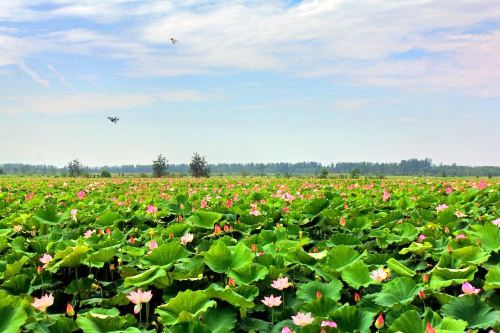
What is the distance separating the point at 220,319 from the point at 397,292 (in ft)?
3.64

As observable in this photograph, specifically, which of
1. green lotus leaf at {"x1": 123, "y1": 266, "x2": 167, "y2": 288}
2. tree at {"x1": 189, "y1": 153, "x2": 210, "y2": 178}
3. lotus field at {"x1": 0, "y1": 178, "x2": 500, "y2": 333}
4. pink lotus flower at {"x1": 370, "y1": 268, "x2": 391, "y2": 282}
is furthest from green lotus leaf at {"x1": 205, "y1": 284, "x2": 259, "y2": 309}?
tree at {"x1": 189, "y1": 153, "x2": 210, "y2": 178}

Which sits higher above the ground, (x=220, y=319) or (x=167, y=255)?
(x=167, y=255)

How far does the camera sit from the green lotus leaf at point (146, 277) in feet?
10.5

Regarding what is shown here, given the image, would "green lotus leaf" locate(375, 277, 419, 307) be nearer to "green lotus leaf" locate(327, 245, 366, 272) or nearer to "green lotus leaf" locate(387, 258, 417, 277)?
"green lotus leaf" locate(387, 258, 417, 277)

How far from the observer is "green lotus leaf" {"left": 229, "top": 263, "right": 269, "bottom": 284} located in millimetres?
3238

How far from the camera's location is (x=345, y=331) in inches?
105

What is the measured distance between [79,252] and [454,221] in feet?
11.8

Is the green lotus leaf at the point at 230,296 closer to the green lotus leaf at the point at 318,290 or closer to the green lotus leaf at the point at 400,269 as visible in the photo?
the green lotus leaf at the point at 318,290

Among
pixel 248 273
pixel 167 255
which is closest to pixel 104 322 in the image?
pixel 167 255

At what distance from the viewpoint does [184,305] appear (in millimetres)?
2799

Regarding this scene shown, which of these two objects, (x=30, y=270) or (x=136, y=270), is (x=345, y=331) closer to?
(x=136, y=270)

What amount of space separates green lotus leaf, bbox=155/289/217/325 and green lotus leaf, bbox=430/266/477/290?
142 centimetres

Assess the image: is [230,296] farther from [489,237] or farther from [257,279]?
[489,237]

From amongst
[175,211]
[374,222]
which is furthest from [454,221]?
[175,211]
